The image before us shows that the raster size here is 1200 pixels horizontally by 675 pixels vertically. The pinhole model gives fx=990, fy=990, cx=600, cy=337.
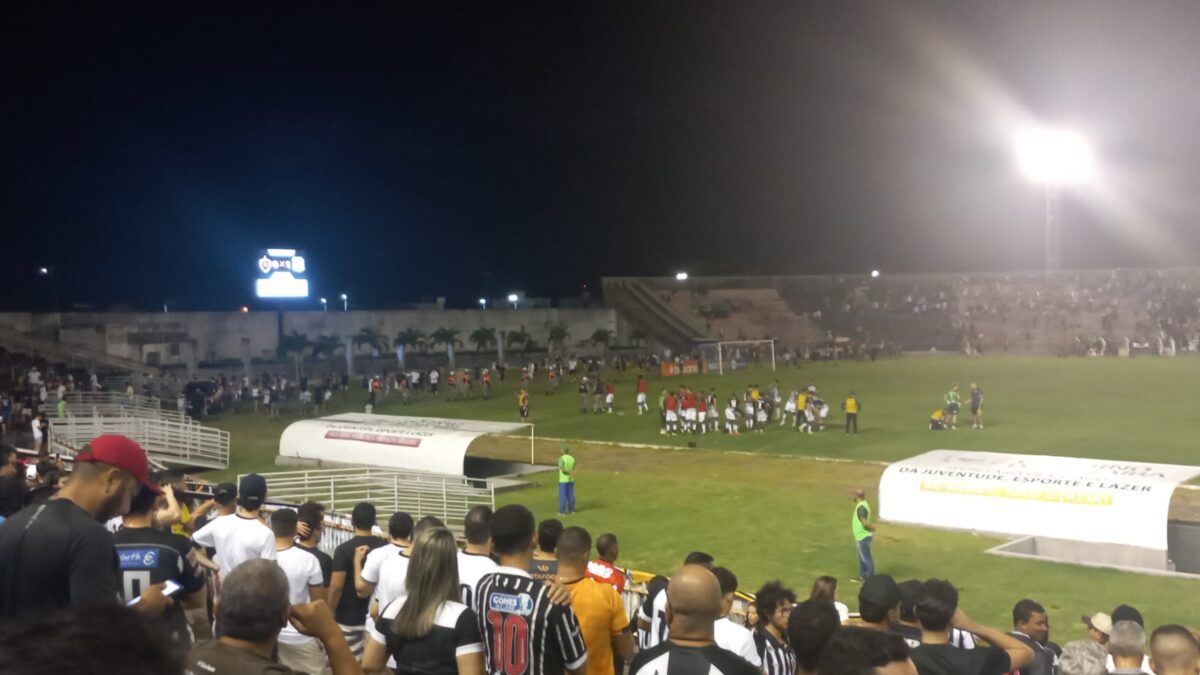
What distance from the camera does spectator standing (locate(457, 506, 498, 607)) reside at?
547cm

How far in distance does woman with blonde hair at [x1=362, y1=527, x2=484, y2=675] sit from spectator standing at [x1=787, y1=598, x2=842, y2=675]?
1.47 meters

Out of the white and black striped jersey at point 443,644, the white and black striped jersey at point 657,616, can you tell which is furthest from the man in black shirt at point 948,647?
the white and black striped jersey at point 443,644

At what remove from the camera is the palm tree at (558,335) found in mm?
70812

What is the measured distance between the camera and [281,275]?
5550 centimetres

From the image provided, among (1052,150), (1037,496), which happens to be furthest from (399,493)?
(1052,150)

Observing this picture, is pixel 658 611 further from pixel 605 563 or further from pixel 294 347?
pixel 294 347

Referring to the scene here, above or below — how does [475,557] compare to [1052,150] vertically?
below

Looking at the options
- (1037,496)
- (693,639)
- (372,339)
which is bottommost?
(1037,496)

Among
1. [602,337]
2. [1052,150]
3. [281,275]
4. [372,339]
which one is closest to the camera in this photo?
[281,275]

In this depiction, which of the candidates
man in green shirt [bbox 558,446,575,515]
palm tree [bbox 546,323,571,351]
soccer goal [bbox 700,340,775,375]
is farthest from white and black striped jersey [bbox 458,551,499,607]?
palm tree [bbox 546,323,571,351]

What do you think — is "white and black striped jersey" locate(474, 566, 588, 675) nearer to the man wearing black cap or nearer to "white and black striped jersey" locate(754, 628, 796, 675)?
"white and black striped jersey" locate(754, 628, 796, 675)

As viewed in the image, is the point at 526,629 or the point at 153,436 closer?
the point at 526,629

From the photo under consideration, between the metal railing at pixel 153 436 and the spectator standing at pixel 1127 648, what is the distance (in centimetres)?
2775

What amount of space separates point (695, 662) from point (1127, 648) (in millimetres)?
2757
